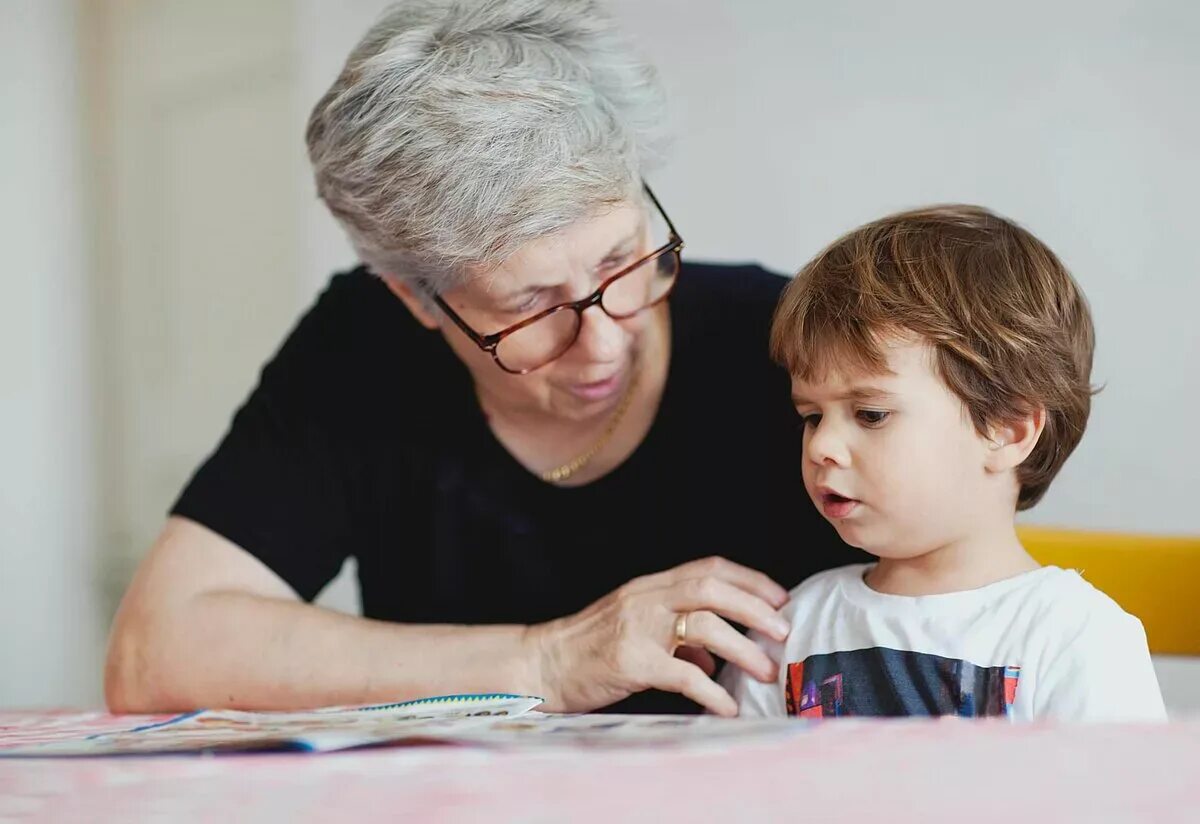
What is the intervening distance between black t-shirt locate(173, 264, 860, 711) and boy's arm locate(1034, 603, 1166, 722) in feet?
1.09

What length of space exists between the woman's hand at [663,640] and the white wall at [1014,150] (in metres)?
0.84

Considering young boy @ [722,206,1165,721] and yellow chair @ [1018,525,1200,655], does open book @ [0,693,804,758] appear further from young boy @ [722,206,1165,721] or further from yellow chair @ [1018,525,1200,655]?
yellow chair @ [1018,525,1200,655]

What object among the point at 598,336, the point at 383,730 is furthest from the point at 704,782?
the point at 598,336

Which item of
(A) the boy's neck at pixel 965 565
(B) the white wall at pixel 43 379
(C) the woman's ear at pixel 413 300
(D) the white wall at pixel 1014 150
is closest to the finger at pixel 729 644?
(A) the boy's neck at pixel 965 565

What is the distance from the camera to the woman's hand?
43.8 inches

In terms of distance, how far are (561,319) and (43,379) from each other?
1.84 m

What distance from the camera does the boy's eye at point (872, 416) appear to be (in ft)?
3.37

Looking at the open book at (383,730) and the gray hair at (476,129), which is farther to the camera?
the gray hair at (476,129)

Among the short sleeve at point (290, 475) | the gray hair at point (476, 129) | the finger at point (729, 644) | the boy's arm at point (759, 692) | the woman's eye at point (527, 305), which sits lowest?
the boy's arm at point (759, 692)

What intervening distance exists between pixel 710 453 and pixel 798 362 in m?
0.30

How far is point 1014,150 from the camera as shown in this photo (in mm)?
1812

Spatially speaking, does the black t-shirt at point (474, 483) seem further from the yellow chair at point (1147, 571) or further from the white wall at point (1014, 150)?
the white wall at point (1014, 150)

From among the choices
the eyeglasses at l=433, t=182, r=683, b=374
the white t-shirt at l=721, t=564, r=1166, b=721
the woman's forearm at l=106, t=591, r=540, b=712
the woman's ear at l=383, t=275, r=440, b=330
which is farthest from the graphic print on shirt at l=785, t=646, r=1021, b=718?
the woman's ear at l=383, t=275, r=440, b=330

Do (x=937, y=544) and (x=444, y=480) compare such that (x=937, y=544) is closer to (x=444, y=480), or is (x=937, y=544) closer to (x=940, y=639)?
(x=940, y=639)
